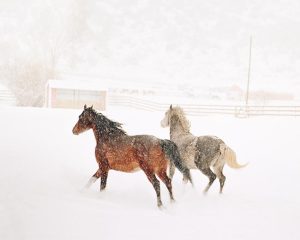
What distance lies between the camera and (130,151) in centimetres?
671

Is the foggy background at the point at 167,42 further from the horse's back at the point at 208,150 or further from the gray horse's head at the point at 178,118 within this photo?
the horse's back at the point at 208,150

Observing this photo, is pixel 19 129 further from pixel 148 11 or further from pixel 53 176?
pixel 148 11

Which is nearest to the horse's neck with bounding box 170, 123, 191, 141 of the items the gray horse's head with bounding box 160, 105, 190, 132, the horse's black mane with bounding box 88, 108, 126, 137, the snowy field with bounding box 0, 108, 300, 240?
the gray horse's head with bounding box 160, 105, 190, 132

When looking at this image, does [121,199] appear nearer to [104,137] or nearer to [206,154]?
[104,137]

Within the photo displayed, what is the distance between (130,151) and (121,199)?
3.25 feet

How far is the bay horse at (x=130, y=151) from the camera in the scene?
21.4 ft

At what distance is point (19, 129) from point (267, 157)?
877 centimetres

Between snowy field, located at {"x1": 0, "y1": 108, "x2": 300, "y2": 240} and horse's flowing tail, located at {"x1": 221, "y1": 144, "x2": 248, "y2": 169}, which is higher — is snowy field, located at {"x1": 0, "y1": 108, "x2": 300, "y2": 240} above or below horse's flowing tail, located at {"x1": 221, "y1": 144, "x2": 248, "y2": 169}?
below

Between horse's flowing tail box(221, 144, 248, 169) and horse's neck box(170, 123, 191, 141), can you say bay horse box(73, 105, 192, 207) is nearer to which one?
horse's flowing tail box(221, 144, 248, 169)

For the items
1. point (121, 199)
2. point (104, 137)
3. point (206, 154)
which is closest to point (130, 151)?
point (104, 137)

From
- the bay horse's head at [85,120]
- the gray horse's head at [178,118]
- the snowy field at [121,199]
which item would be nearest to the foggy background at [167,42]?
the snowy field at [121,199]

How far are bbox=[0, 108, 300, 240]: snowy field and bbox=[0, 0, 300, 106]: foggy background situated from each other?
34.5m

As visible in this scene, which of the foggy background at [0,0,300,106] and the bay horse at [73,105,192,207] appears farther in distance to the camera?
the foggy background at [0,0,300,106]

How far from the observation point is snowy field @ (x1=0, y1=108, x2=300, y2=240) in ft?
17.7
